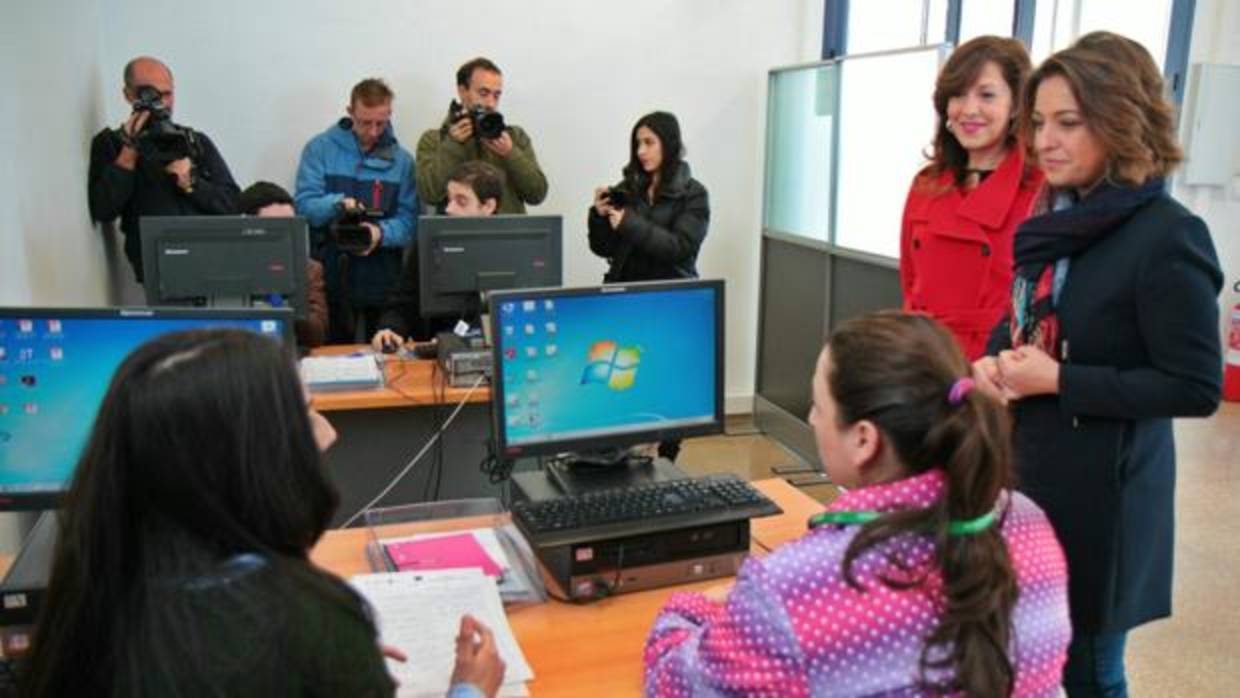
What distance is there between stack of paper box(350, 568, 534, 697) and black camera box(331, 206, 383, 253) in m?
2.49

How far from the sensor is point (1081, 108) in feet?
5.27

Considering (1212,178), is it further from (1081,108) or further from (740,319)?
(1081,108)

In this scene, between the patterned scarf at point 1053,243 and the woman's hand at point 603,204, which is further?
the woman's hand at point 603,204

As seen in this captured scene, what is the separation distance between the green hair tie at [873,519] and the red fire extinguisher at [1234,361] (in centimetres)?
509

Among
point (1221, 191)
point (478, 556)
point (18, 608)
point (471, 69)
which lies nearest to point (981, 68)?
point (478, 556)

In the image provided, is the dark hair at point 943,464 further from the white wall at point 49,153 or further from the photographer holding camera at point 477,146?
the photographer holding camera at point 477,146

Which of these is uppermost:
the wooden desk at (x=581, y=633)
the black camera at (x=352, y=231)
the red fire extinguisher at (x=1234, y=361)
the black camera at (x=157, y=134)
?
the black camera at (x=157, y=134)

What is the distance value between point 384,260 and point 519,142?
2.50 feet

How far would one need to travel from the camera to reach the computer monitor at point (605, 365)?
1.77 metres

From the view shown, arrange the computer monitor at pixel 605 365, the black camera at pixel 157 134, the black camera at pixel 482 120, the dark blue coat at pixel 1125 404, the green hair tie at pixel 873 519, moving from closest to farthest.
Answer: the green hair tie at pixel 873 519 < the dark blue coat at pixel 1125 404 < the computer monitor at pixel 605 365 < the black camera at pixel 157 134 < the black camera at pixel 482 120

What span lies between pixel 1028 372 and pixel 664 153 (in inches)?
94.0

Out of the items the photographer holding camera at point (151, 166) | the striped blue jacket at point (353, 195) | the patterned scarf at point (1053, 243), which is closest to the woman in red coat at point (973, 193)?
the patterned scarf at point (1053, 243)

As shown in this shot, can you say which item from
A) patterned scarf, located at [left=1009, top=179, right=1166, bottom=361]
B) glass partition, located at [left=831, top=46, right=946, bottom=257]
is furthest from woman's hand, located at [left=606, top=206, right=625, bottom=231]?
patterned scarf, located at [left=1009, top=179, right=1166, bottom=361]

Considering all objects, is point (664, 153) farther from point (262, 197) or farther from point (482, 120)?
point (262, 197)
